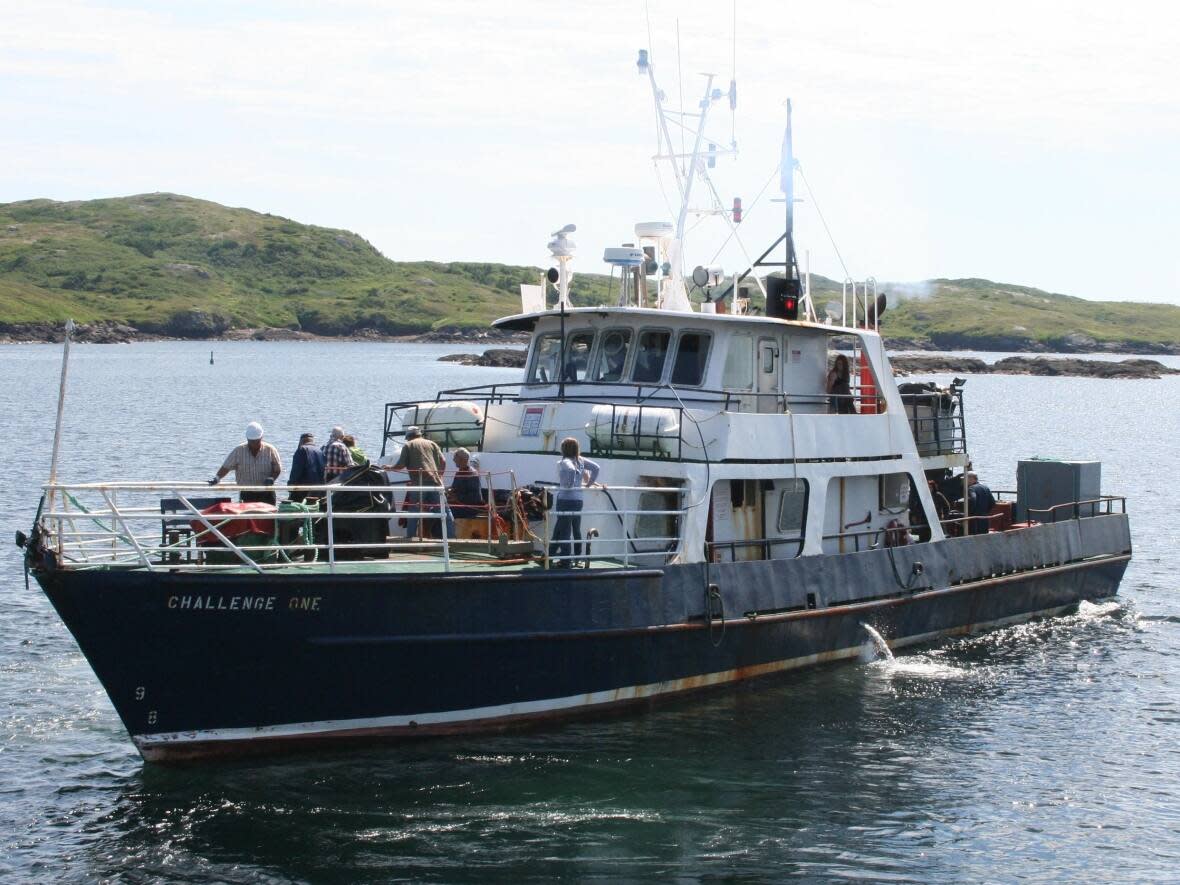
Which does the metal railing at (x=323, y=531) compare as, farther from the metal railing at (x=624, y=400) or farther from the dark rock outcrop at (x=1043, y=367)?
the dark rock outcrop at (x=1043, y=367)

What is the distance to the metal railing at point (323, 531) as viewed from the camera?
13766 millimetres

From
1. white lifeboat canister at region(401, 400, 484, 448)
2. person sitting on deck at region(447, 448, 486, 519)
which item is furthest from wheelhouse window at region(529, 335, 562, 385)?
person sitting on deck at region(447, 448, 486, 519)

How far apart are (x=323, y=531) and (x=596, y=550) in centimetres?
317

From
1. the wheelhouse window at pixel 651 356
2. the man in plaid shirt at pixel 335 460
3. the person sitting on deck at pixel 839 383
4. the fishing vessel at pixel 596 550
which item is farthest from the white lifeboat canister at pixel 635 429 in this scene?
the person sitting on deck at pixel 839 383

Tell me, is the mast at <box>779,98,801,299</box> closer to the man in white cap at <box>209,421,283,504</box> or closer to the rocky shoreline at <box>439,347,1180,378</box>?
the man in white cap at <box>209,421,283,504</box>

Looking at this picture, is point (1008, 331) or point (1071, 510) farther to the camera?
point (1008, 331)

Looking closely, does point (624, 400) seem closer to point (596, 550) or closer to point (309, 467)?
point (596, 550)

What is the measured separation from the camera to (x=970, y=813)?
1425 cm

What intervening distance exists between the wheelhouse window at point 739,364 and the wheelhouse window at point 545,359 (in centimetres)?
230

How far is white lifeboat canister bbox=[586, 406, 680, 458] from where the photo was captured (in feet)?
54.8

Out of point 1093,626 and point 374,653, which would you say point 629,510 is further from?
point 1093,626

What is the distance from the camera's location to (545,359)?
63.9ft

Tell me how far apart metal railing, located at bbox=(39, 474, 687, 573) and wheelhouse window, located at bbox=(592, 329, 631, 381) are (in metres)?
2.08

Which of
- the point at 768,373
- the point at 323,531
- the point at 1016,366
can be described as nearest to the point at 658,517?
the point at 768,373
